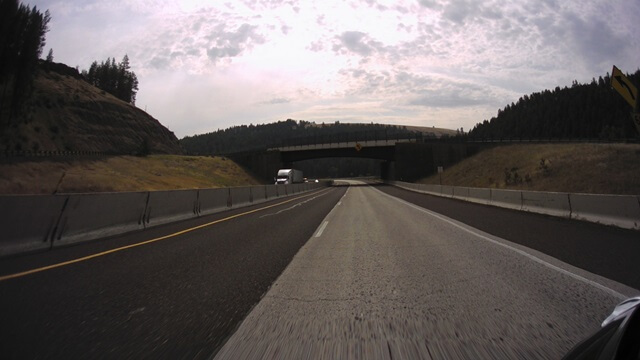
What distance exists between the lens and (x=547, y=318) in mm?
4184

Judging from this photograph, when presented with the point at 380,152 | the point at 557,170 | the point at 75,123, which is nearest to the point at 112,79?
the point at 75,123

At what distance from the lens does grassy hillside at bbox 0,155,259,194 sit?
40.3 m

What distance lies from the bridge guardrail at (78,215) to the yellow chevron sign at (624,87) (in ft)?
44.0

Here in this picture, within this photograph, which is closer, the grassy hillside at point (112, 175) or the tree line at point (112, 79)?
the grassy hillside at point (112, 175)

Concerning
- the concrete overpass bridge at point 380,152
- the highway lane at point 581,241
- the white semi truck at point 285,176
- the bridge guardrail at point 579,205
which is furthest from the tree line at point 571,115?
the highway lane at point 581,241

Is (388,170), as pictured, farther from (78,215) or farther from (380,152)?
(78,215)

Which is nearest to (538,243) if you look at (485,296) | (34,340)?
(485,296)

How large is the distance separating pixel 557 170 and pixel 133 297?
45646mm

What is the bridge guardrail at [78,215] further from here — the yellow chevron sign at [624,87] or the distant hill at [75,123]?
the distant hill at [75,123]

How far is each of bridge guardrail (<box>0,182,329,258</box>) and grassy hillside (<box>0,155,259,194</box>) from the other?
30.3 metres

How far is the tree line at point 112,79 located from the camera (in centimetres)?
13875

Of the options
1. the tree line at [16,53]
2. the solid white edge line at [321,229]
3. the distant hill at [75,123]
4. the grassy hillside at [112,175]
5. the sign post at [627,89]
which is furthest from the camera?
the distant hill at [75,123]

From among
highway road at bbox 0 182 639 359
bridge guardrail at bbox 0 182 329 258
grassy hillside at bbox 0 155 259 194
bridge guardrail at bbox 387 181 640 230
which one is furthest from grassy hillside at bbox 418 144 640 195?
grassy hillside at bbox 0 155 259 194

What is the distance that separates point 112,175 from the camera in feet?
164
